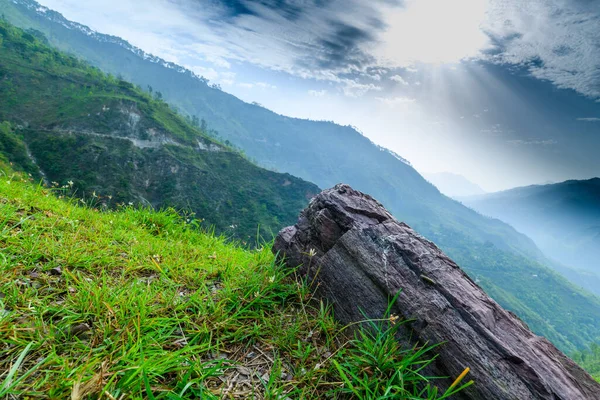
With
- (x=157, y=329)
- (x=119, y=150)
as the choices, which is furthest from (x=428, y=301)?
(x=119, y=150)

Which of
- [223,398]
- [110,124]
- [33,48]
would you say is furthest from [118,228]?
[33,48]

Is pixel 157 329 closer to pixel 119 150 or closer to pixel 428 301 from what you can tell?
pixel 428 301

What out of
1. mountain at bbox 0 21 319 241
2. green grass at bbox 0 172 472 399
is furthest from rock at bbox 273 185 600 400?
mountain at bbox 0 21 319 241

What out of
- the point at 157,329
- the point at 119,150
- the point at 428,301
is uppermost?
the point at 428,301

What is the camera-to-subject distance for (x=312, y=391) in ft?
8.61

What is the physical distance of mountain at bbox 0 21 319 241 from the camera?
91750 mm

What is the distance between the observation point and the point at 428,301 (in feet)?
11.1

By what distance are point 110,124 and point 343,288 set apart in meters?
144

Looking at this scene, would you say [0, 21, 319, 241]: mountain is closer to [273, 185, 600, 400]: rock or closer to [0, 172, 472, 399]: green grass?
[0, 172, 472, 399]: green grass

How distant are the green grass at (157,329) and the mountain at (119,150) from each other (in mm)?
80157

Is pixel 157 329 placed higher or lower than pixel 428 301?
lower

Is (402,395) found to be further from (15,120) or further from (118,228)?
(15,120)

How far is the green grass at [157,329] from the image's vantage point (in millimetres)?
2170

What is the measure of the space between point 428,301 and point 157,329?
310cm
